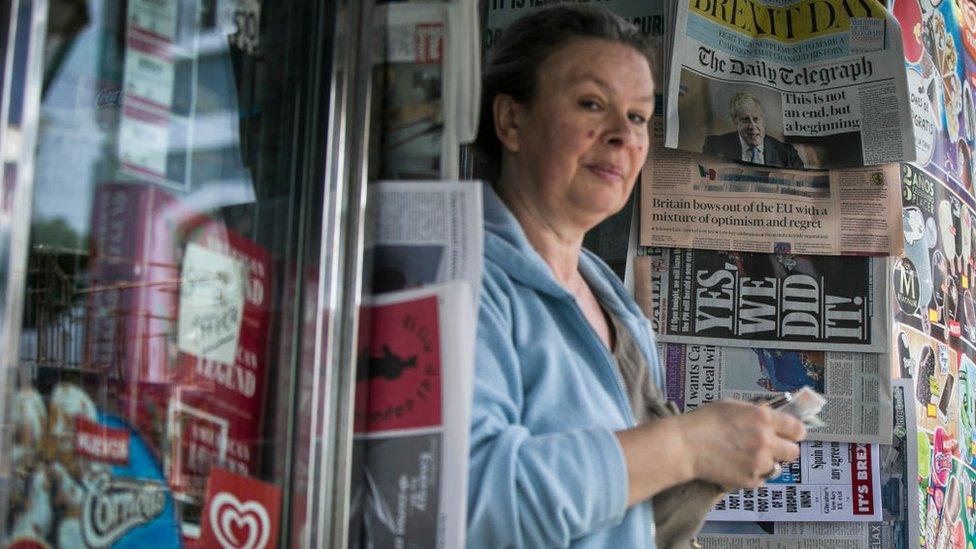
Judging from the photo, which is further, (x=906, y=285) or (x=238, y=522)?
(x=906, y=285)

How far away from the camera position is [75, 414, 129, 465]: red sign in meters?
0.62

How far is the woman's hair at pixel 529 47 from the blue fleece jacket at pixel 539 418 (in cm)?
6

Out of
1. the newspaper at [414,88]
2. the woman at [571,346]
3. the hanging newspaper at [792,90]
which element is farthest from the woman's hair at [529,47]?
the hanging newspaper at [792,90]

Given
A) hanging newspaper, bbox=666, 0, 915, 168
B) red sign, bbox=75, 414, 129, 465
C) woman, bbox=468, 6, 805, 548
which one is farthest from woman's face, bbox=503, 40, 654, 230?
hanging newspaper, bbox=666, 0, 915, 168

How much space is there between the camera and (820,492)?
5.08 feet

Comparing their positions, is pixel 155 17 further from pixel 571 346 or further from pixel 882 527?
pixel 882 527

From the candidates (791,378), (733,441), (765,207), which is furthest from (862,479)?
(733,441)

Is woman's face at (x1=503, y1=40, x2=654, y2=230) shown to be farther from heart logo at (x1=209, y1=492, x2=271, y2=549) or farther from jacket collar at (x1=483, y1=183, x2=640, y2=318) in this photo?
heart logo at (x1=209, y1=492, x2=271, y2=549)

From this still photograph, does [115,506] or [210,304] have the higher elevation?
[210,304]

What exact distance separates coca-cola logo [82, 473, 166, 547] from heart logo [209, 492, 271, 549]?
4cm

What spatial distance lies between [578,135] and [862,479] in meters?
0.92

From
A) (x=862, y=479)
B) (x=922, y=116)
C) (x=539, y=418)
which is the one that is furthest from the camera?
(x=922, y=116)

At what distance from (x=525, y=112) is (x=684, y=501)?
35 cm

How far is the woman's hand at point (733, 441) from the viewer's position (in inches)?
31.6
